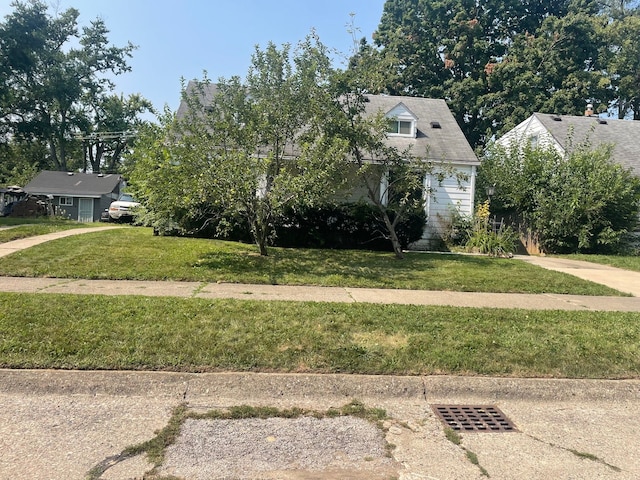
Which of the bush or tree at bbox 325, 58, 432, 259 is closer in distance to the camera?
tree at bbox 325, 58, 432, 259

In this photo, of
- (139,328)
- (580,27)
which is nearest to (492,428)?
(139,328)

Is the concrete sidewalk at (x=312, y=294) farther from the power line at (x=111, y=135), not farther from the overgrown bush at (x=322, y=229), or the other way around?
the power line at (x=111, y=135)

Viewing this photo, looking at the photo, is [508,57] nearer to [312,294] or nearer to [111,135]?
[312,294]

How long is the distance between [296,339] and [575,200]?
47.2 ft

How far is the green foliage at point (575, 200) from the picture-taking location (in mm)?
15945

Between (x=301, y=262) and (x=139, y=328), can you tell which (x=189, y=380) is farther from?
(x=301, y=262)

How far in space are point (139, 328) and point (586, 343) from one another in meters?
5.17

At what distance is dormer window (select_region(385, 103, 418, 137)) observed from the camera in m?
18.3

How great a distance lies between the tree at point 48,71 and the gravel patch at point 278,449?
30.2 metres

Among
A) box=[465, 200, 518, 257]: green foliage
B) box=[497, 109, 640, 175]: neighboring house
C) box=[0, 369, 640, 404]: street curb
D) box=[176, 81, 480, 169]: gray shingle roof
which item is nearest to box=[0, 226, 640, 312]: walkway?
box=[0, 369, 640, 404]: street curb

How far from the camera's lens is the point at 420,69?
1357 inches

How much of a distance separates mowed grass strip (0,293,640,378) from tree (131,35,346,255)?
3.20 m

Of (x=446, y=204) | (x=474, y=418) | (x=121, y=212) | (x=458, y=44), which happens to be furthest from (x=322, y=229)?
(x=458, y=44)

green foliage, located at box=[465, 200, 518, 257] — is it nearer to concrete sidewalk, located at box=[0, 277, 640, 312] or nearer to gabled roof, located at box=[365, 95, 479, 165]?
gabled roof, located at box=[365, 95, 479, 165]
